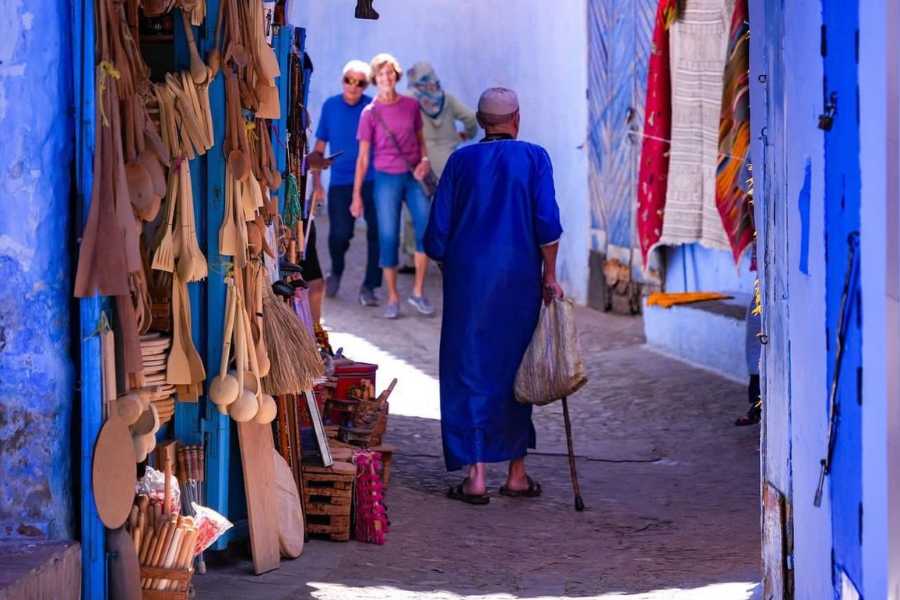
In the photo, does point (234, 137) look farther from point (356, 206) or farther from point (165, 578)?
point (356, 206)

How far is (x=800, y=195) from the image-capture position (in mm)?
4188

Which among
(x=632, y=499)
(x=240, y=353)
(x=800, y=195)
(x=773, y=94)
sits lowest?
(x=632, y=499)

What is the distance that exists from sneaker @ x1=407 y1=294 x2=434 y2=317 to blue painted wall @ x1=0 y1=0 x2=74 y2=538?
29.1 feet

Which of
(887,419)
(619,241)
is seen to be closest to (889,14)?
(887,419)

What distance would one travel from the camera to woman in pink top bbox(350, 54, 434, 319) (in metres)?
12.2

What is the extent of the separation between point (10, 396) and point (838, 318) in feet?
7.23

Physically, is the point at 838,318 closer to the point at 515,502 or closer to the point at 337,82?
the point at 515,502

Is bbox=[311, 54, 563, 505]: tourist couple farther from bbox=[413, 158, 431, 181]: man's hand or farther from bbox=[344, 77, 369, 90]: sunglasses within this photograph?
bbox=[344, 77, 369, 90]: sunglasses

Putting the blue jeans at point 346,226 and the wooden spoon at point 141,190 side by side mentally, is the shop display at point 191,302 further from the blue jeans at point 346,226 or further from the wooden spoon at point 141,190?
the blue jeans at point 346,226

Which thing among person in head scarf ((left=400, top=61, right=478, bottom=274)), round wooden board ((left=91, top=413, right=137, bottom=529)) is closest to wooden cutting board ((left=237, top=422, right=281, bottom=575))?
round wooden board ((left=91, top=413, right=137, bottom=529))


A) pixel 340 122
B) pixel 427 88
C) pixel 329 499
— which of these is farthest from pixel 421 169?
pixel 329 499

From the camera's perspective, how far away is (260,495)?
18.9 feet

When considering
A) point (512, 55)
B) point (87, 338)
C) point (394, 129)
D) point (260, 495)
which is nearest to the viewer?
point (87, 338)

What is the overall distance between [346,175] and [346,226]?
0.44 meters
